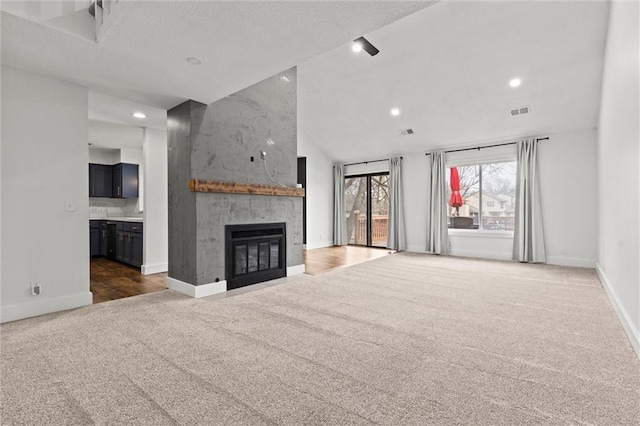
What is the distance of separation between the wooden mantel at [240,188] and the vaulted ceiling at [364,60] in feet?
3.21

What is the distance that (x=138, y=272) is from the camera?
5.02 metres

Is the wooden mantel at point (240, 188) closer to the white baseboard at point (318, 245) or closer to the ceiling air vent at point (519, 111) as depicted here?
the white baseboard at point (318, 245)

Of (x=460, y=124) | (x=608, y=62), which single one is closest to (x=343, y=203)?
(x=460, y=124)

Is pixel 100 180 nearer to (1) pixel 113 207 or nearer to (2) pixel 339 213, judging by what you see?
(1) pixel 113 207

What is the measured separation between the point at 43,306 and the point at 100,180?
4.74 m

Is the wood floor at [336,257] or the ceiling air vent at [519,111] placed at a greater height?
the ceiling air vent at [519,111]

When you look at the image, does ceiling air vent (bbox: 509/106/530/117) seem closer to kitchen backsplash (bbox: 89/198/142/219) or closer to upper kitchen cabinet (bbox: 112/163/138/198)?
upper kitchen cabinet (bbox: 112/163/138/198)

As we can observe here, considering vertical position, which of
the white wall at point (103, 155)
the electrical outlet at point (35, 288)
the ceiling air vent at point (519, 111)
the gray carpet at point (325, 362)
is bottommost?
the gray carpet at point (325, 362)

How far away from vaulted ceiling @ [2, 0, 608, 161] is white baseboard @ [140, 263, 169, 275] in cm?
222

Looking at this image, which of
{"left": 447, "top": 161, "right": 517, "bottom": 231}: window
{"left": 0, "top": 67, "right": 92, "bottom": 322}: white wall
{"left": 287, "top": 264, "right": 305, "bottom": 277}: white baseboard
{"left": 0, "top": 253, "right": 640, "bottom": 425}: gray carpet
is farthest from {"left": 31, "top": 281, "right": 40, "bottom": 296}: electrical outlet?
{"left": 447, "top": 161, "right": 517, "bottom": 231}: window

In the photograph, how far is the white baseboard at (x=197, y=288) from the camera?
142 inches

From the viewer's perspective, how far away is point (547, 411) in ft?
5.03

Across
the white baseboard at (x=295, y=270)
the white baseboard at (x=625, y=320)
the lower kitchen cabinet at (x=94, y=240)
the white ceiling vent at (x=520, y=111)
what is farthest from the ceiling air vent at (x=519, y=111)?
the lower kitchen cabinet at (x=94, y=240)

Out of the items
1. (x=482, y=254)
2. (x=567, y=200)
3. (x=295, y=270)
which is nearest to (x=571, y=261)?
(x=567, y=200)
